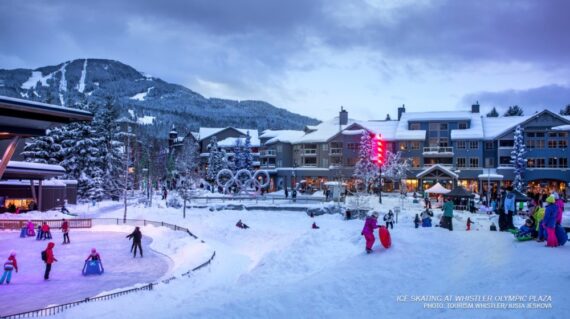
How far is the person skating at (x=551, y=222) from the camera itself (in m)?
14.1

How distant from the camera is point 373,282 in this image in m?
13.1

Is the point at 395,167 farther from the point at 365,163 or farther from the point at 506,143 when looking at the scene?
the point at 506,143

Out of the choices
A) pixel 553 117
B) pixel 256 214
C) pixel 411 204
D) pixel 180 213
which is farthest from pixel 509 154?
pixel 180 213

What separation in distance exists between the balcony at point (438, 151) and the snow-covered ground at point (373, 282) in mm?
47832

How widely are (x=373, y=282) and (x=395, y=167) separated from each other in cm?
5231

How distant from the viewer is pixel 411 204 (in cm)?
4297

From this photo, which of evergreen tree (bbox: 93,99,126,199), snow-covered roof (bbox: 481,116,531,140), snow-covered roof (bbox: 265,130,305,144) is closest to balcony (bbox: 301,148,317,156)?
snow-covered roof (bbox: 265,130,305,144)

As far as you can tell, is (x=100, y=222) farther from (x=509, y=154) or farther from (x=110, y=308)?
(x=509, y=154)

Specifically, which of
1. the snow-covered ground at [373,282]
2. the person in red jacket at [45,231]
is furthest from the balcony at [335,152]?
the snow-covered ground at [373,282]

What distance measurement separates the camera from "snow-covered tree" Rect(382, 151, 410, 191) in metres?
63.2

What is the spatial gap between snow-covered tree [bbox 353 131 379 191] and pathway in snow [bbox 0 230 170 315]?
1528 inches

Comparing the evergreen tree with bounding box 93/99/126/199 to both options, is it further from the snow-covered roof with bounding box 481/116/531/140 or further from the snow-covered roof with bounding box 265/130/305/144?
the snow-covered roof with bounding box 481/116/531/140

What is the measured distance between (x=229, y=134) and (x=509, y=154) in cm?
5584

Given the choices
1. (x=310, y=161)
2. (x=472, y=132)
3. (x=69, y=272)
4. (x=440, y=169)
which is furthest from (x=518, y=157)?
(x=69, y=272)
